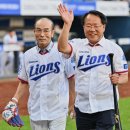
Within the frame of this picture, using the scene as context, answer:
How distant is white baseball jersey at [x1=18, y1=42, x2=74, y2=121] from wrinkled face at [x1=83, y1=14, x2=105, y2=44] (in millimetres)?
449

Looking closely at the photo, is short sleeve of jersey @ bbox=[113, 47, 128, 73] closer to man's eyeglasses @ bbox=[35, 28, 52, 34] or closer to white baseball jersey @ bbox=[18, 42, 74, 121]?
white baseball jersey @ bbox=[18, 42, 74, 121]

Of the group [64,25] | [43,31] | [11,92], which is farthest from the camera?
[11,92]

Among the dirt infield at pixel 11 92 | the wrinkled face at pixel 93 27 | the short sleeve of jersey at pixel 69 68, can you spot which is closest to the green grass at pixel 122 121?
the dirt infield at pixel 11 92

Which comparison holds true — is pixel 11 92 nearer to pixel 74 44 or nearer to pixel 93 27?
pixel 74 44

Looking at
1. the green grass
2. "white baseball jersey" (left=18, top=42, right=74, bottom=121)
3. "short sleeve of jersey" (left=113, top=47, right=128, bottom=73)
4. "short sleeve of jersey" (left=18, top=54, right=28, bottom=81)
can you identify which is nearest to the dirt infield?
the green grass

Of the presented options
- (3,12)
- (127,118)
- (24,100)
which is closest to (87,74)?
(127,118)

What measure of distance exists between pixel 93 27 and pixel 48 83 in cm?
83

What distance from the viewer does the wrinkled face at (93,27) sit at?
4.82 m

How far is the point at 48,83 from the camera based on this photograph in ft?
17.0

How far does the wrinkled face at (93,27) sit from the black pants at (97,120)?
0.78 metres

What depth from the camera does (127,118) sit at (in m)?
9.56

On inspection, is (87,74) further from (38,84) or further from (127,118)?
(127,118)

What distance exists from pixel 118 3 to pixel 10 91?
11.7 meters

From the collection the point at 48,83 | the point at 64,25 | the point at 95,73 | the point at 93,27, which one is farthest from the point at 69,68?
the point at 64,25
